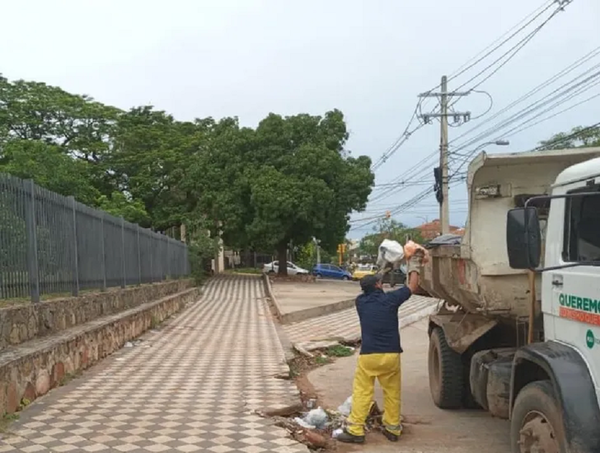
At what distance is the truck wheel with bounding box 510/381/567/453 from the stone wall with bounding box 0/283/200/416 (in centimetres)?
458

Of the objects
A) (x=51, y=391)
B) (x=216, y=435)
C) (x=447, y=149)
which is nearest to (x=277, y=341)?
(x=51, y=391)

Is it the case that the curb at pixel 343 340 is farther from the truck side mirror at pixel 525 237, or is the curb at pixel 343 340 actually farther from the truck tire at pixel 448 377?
the truck side mirror at pixel 525 237

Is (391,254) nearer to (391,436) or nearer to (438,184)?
(391,436)

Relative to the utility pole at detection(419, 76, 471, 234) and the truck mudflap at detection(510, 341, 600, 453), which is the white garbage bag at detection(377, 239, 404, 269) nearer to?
the truck mudflap at detection(510, 341, 600, 453)

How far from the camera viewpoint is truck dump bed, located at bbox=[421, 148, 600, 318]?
20.3 feet

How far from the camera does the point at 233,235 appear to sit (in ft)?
109

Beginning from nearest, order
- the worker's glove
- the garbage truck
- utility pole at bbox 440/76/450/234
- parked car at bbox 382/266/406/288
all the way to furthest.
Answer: the garbage truck → the worker's glove → parked car at bbox 382/266/406/288 → utility pole at bbox 440/76/450/234

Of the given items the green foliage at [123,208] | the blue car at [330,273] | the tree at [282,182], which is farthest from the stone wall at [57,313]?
the blue car at [330,273]

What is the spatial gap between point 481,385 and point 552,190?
2.19 m

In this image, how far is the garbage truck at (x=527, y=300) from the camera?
3.94 meters

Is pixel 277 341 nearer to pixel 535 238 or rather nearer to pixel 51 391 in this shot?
pixel 51 391

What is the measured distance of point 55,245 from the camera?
912 centimetres

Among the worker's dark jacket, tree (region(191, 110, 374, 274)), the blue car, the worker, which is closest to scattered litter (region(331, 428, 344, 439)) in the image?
the worker

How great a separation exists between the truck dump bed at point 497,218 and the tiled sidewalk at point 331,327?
19.4ft
